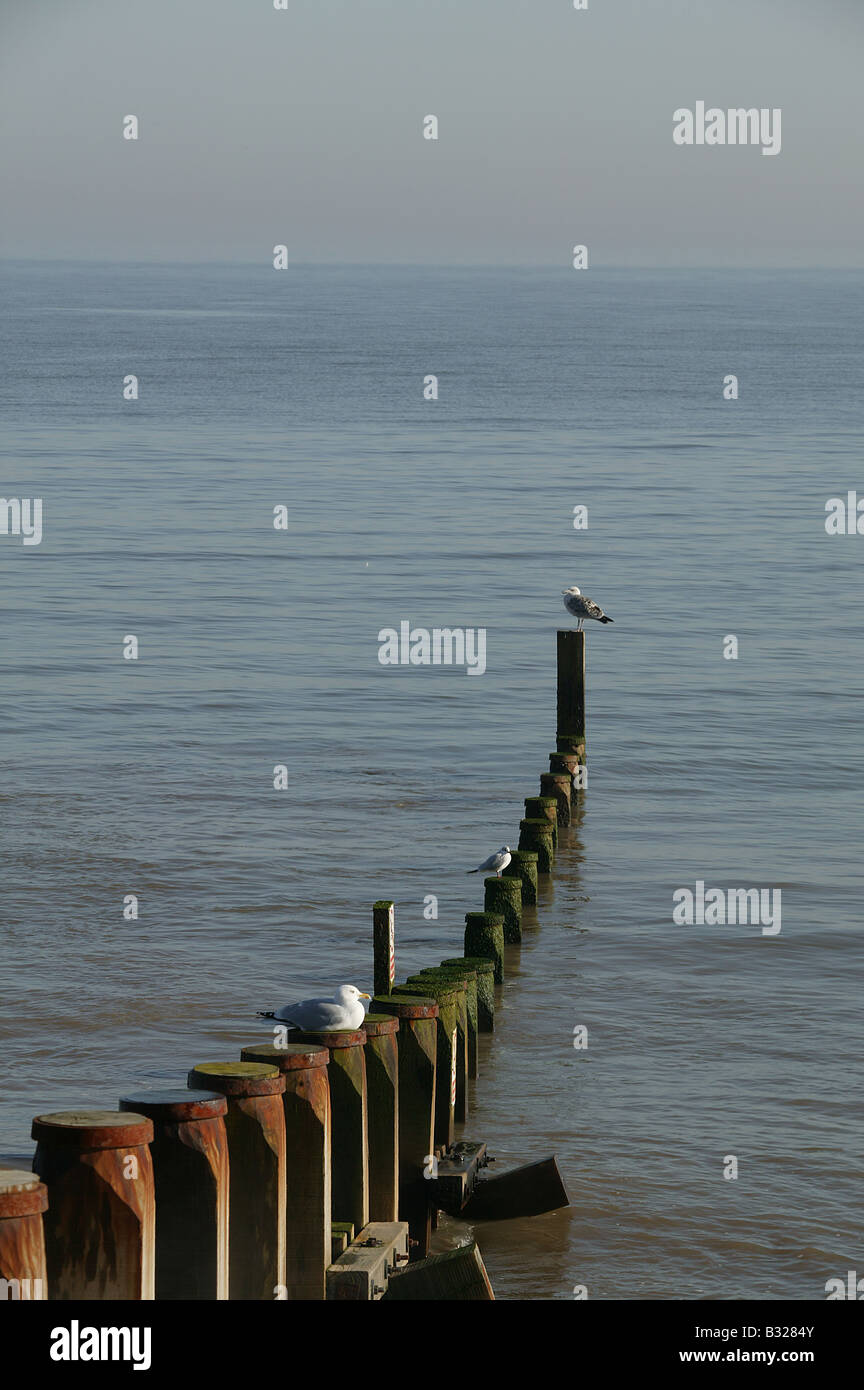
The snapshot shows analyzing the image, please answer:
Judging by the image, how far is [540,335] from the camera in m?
152

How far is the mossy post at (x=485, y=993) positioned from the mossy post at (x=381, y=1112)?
147 inches

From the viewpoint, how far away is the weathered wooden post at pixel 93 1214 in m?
6.06

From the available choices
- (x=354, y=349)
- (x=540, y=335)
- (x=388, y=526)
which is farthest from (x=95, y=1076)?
(x=540, y=335)

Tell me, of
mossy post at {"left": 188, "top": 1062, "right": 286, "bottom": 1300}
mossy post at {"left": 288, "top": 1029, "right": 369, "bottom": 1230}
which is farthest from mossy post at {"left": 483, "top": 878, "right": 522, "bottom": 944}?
mossy post at {"left": 188, "top": 1062, "right": 286, "bottom": 1300}

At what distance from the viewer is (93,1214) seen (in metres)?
6.08

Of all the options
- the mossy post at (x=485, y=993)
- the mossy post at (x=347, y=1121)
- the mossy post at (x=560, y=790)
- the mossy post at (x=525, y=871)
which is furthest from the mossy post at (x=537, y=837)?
the mossy post at (x=347, y=1121)

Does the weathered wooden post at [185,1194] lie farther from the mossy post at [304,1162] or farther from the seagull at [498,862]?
the seagull at [498,862]

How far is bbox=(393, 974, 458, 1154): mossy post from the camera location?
10844 mm

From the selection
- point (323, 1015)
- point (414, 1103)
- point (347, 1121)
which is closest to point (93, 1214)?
point (347, 1121)

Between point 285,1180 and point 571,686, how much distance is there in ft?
46.2

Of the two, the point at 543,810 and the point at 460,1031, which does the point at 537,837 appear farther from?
the point at 460,1031

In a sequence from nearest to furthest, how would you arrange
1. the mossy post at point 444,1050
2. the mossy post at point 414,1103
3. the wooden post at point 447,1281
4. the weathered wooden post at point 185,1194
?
the weathered wooden post at point 185,1194 < the wooden post at point 447,1281 < the mossy post at point 414,1103 < the mossy post at point 444,1050

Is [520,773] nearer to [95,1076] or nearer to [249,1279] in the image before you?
[95,1076]
